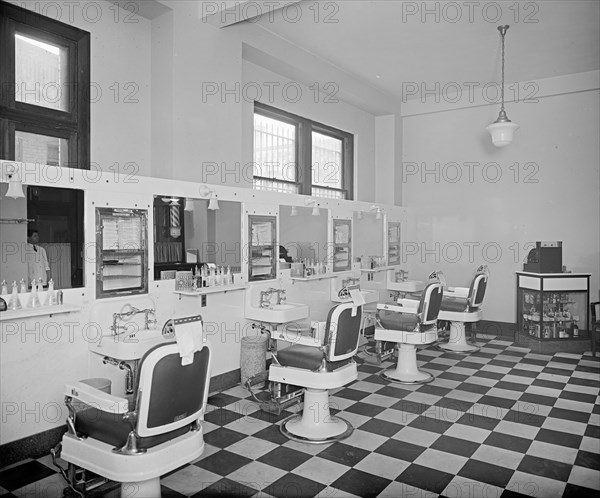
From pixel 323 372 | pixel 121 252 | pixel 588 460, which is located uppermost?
pixel 121 252

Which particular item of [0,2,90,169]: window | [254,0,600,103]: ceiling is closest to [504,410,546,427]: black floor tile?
[254,0,600,103]: ceiling

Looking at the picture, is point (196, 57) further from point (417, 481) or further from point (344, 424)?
point (417, 481)

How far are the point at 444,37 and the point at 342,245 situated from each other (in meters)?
2.31

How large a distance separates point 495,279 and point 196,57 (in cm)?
464

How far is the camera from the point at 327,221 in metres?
5.31

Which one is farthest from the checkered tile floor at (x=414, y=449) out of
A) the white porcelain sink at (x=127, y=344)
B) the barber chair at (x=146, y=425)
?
the white porcelain sink at (x=127, y=344)

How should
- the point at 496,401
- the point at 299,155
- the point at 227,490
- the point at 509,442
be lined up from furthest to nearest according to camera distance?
the point at 299,155 < the point at 496,401 < the point at 509,442 < the point at 227,490

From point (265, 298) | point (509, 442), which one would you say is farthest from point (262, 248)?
point (509, 442)

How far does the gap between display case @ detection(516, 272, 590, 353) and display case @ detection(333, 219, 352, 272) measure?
82.7 inches

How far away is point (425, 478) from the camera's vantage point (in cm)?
266

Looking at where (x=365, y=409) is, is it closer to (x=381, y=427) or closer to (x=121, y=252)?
(x=381, y=427)

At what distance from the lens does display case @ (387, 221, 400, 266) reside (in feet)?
21.7

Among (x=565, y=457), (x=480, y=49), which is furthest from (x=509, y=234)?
(x=565, y=457)

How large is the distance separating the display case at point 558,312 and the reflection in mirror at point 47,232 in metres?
4.72
